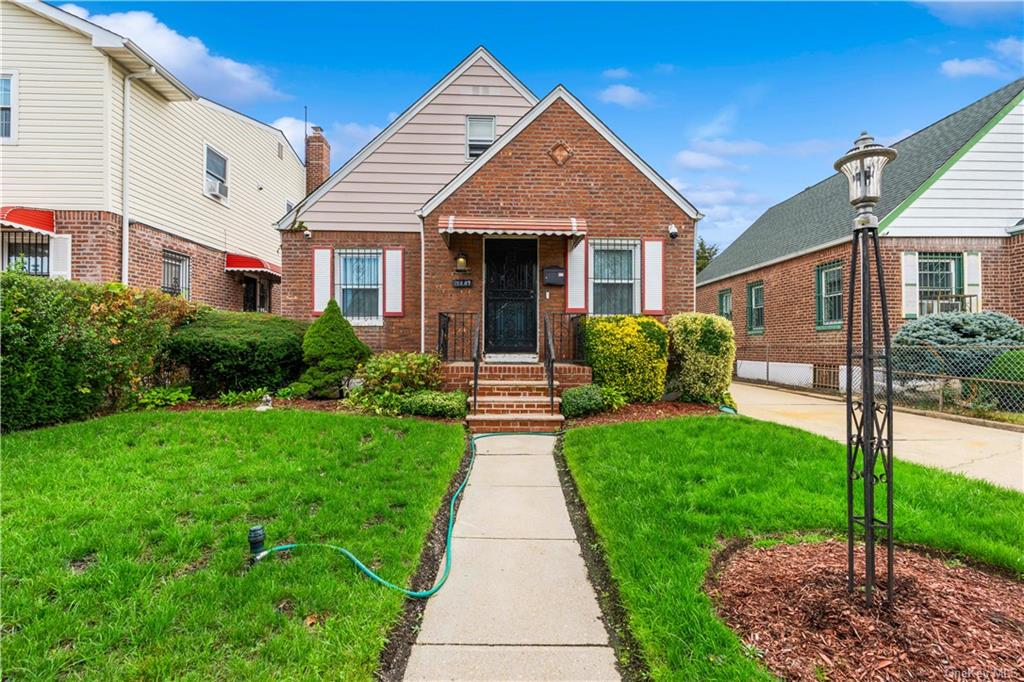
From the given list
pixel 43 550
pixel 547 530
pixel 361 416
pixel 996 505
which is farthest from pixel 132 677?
pixel 996 505

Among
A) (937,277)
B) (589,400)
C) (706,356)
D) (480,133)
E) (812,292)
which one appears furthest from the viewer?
(812,292)

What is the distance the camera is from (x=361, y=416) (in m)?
6.45

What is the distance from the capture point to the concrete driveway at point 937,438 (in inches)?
205

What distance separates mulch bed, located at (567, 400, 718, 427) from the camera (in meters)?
7.06

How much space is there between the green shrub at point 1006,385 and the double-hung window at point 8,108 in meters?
18.7

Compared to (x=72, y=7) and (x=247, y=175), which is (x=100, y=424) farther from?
(x=247, y=175)

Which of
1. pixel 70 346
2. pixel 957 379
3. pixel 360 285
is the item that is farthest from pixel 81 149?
pixel 957 379

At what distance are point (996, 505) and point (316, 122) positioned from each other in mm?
17575

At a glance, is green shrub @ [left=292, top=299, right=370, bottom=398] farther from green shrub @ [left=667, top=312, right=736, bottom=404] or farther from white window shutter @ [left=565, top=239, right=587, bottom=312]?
green shrub @ [left=667, top=312, right=736, bottom=404]

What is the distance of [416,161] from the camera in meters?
10.4

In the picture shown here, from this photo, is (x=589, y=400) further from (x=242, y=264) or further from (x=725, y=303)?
(x=725, y=303)

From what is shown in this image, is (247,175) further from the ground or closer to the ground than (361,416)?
further from the ground

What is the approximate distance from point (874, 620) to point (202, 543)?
3.91 meters

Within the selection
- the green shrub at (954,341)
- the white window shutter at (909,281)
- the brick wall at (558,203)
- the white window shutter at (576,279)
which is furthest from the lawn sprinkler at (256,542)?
the white window shutter at (909,281)
